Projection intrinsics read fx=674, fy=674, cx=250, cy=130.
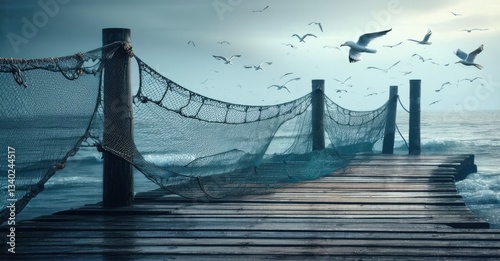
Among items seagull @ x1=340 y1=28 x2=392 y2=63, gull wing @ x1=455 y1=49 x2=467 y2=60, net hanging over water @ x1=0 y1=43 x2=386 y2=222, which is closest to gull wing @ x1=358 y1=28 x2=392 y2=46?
seagull @ x1=340 y1=28 x2=392 y2=63

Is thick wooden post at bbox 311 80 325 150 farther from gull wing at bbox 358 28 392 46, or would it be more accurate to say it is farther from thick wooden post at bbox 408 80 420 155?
thick wooden post at bbox 408 80 420 155

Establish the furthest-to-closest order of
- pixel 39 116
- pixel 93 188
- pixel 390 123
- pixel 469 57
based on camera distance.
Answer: pixel 93 188
pixel 390 123
pixel 469 57
pixel 39 116

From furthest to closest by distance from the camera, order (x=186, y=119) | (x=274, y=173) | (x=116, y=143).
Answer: (x=274, y=173), (x=186, y=119), (x=116, y=143)

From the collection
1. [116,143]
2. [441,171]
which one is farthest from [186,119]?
[441,171]

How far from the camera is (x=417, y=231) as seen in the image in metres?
5.59

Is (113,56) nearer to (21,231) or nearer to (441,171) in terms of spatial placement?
(21,231)

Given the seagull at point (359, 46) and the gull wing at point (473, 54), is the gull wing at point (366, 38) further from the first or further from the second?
the gull wing at point (473, 54)

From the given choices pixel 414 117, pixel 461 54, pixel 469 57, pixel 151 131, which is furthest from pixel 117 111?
pixel 461 54

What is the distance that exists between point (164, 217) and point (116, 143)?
0.85 m

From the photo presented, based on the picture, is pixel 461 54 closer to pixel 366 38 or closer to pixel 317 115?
pixel 366 38

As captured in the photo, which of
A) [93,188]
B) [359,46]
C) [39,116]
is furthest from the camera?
[93,188]

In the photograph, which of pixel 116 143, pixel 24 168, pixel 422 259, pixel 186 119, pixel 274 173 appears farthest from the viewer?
pixel 274 173

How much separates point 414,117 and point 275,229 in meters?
11.7

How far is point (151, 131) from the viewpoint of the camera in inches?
293
